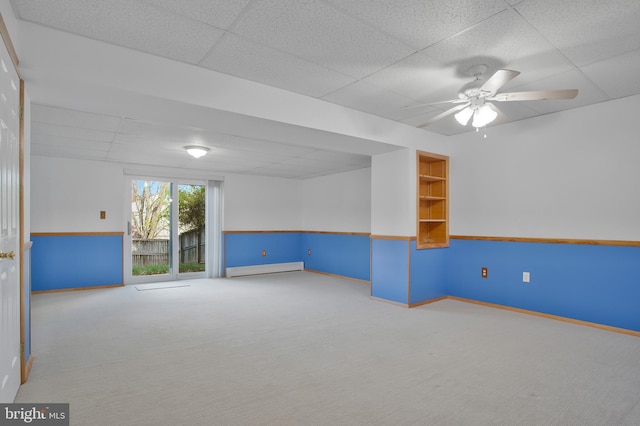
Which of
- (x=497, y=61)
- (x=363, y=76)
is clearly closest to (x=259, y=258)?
(x=363, y=76)

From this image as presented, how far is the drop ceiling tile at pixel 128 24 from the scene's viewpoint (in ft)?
6.51

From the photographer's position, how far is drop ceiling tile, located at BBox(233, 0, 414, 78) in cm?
204

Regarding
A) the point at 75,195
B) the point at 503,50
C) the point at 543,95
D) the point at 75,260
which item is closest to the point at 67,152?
the point at 75,195

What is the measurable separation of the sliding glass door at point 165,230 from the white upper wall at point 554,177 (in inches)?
190

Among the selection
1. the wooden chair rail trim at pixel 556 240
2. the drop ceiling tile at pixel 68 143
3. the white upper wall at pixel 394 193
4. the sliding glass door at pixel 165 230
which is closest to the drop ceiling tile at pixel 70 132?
the drop ceiling tile at pixel 68 143

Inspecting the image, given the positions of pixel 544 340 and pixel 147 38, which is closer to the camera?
pixel 147 38

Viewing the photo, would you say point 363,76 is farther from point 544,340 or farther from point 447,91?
point 544,340

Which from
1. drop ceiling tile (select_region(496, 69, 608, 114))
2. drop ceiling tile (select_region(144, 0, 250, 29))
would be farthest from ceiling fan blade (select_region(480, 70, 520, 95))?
drop ceiling tile (select_region(144, 0, 250, 29))

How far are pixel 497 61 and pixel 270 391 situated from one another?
2.88 meters

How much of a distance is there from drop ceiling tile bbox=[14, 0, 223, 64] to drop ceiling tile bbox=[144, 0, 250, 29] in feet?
0.18

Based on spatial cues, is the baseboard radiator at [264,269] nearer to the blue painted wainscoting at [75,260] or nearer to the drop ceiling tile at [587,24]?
the blue painted wainscoting at [75,260]

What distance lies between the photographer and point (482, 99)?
2.81 m

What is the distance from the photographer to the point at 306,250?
26.1 ft

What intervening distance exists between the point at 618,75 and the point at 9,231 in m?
4.50
